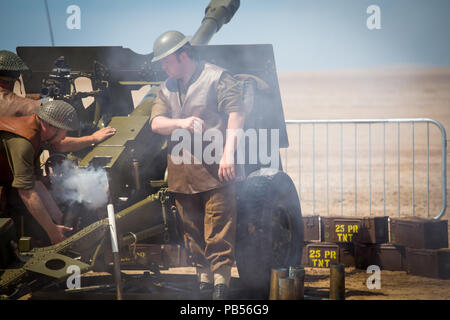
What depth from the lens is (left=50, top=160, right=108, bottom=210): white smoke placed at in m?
5.17

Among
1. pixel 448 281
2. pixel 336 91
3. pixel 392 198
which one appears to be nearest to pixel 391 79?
pixel 336 91

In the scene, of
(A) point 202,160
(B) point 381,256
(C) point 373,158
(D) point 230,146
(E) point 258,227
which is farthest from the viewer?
(C) point 373,158

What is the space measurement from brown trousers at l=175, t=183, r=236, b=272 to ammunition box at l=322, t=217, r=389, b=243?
9.52 feet

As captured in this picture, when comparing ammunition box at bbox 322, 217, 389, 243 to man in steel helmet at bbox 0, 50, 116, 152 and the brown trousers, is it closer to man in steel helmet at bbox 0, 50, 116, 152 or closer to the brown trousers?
the brown trousers

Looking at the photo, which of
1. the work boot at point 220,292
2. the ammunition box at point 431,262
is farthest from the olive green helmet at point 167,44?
the ammunition box at point 431,262

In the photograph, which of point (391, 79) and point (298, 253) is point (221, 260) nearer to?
point (298, 253)

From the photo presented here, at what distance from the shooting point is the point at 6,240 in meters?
4.85

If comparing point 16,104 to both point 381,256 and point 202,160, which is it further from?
point 381,256

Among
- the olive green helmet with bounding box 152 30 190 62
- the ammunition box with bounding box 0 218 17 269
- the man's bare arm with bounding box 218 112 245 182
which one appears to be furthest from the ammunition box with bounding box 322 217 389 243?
the ammunition box with bounding box 0 218 17 269

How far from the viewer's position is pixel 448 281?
6984mm

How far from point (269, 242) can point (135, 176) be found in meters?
1.20

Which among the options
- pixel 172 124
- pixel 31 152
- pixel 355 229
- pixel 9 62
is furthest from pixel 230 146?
pixel 355 229

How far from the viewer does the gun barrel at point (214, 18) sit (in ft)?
23.1

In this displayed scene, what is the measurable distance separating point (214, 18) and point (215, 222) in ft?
10.1
